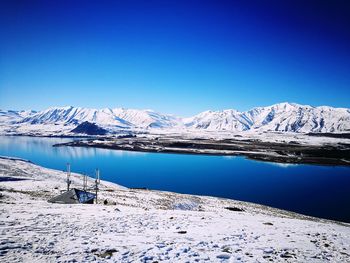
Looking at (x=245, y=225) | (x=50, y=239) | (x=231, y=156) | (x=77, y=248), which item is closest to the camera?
(x=77, y=248)

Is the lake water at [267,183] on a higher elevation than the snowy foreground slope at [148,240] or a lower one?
lower

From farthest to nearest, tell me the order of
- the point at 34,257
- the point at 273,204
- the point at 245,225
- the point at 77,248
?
the point at 273,204
the point at 245,225
the point at 77,248
the point at 34,257

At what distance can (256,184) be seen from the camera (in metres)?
64.7

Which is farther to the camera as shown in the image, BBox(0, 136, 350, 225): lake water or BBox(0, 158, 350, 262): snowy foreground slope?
BBox(0, 136, 350, 225): lake water

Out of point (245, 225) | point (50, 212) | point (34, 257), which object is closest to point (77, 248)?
point (34, 257)

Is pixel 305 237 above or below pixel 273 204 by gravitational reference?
above

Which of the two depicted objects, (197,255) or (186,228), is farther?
(186,228)

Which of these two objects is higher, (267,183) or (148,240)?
(148,240)

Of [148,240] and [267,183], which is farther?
[267,183]

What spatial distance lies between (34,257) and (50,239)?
199cm

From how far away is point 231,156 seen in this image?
12738 centimetres

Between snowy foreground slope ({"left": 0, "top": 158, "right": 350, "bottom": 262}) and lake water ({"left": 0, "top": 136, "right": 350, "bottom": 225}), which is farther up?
snowy foreground slope ({"left": 0, "top": 158, "right": 350, "bottom": 262})

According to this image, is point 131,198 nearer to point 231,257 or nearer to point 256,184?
point 231,257

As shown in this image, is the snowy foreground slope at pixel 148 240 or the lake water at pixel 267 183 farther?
the lake water at pixel 267 183
